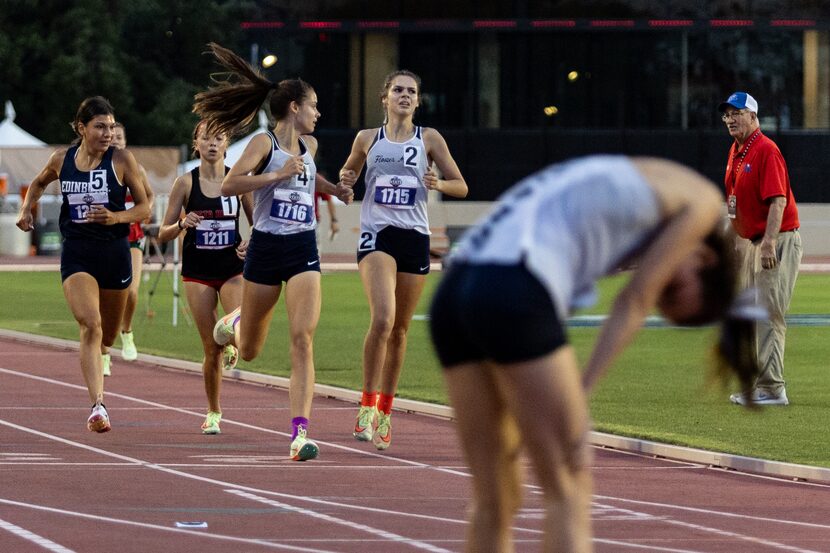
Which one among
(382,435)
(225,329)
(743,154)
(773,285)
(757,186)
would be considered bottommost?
(382,435)

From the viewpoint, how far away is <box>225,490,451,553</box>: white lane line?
7.95 meters

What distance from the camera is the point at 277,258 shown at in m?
10.9

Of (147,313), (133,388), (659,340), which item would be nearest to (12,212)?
→ (147,313)

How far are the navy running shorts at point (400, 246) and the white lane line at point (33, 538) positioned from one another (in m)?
3.62

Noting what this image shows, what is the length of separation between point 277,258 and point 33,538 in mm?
3190

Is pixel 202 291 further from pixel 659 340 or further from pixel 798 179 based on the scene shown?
pixel 798 179

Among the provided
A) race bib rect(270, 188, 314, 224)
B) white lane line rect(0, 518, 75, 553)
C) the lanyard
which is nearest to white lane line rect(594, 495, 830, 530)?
race bib rect(270, 188, 314, 224)

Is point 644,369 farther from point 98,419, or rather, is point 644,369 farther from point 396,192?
point 98,419

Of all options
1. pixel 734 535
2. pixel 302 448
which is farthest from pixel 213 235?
pixel 734 535

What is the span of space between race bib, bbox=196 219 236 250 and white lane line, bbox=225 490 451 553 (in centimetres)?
307

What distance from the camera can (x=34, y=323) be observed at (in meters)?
24.7

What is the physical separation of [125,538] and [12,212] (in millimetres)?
45305

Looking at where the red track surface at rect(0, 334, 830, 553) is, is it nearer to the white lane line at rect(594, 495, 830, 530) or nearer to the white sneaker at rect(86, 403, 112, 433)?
the white lane line at rect(594, 495, 830, 530)

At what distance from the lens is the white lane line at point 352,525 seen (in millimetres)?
7945
